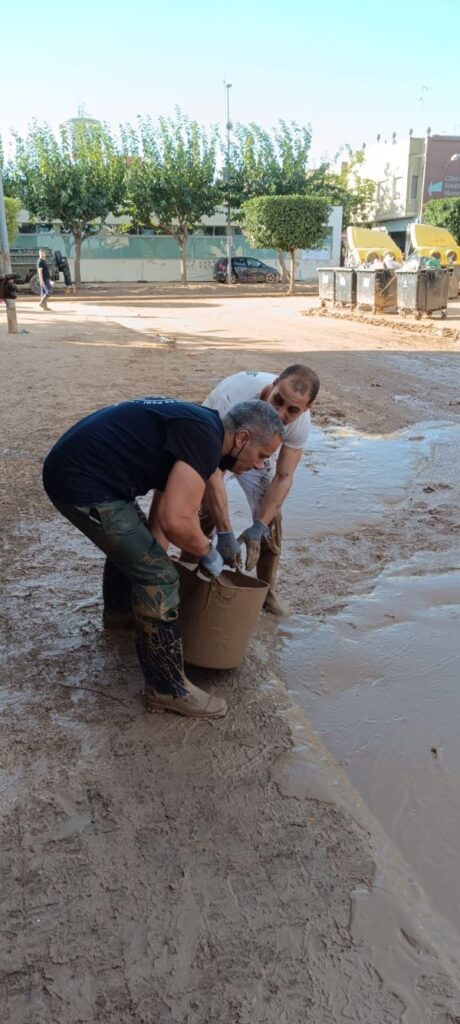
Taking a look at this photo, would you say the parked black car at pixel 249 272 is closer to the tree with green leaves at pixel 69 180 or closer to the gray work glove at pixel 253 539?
the tree with green leaves at pixel 69 180

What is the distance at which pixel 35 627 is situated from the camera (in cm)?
362

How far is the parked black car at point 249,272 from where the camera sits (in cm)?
3456

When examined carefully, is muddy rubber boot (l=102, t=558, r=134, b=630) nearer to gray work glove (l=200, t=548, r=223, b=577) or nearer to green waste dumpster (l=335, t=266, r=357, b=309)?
gray work glove (l=200, t=548, r=223, b=577)

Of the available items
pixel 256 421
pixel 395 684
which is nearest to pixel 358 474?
pixel 395 684

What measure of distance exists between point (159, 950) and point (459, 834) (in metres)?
Answer: 1.05

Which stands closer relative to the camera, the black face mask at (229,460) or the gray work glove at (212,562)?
the black face mask at (229,460)

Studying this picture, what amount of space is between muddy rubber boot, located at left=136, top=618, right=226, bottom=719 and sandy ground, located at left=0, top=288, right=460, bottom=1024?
58 millimetres

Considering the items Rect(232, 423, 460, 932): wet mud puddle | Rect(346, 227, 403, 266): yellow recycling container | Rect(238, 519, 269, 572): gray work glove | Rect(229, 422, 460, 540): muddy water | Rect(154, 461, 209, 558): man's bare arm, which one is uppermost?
Rect(346, 227, 403, 266): yellow recycling container

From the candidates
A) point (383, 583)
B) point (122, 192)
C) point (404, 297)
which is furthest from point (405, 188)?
point (383, 583)

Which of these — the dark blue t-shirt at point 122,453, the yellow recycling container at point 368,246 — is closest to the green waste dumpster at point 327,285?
the yellow recycling container at point 368,246

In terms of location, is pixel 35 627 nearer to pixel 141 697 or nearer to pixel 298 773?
pixel 141 697

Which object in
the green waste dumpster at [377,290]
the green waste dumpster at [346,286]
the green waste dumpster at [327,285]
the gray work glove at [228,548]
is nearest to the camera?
the gray work glove at [228,548]

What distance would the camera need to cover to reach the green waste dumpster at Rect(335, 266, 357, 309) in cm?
1967

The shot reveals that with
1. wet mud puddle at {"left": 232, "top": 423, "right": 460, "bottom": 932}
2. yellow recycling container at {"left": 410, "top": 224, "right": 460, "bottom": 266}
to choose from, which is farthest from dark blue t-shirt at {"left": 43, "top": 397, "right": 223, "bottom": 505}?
yellow recycling container at {"left": 410, "top": 224, "right": 460, "bottom": 266}
